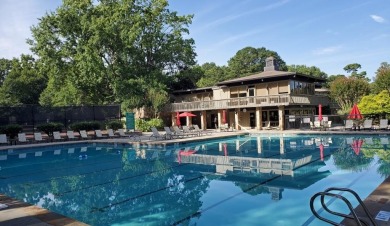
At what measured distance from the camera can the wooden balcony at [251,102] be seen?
26.8m

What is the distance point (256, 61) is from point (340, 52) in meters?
27.1

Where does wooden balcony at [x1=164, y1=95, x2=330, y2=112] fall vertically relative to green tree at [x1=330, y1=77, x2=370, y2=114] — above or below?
below

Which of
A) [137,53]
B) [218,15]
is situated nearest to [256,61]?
[137,53]

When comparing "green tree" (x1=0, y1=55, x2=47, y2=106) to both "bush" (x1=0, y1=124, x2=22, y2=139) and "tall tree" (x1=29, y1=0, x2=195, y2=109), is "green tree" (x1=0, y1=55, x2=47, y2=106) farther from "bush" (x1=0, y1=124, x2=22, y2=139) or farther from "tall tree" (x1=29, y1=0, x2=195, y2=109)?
"bush" (x1=0, y1=124, x2=22, y2=139)

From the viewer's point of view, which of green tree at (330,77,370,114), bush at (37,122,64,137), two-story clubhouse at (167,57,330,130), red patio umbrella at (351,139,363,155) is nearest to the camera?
red patio umbrella at (351,139,363,155)

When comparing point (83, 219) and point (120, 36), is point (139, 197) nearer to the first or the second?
point (83, 219)

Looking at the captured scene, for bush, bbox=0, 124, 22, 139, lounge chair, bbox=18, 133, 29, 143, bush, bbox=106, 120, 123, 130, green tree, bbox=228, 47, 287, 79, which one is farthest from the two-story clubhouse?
green tree, bbox=228, 47, 287, 79

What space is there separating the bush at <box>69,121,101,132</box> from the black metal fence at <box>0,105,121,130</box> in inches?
53.9

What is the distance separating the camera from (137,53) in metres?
33.8

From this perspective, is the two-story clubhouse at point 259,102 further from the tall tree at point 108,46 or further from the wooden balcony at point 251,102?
the tall tree at point 108,46

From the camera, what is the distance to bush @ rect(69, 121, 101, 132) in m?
26.5

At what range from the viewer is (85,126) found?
27016 millimetres

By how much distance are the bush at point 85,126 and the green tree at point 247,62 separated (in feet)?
105

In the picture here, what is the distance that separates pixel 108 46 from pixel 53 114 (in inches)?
409
